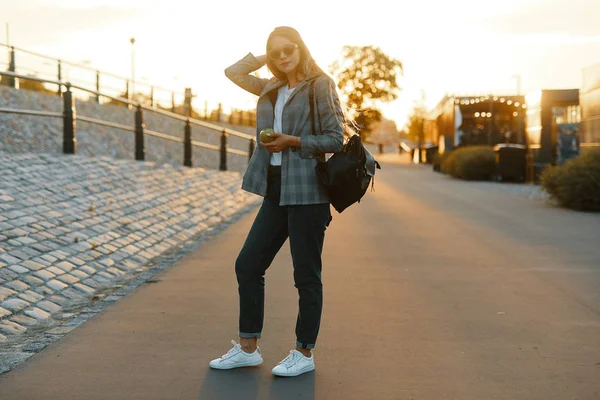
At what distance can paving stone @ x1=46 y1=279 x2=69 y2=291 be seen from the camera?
675cm

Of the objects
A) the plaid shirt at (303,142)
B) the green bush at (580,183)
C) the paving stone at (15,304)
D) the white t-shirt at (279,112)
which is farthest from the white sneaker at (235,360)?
the green bush at (580,183)

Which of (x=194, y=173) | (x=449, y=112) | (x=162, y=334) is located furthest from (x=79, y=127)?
(x=449, y=112)

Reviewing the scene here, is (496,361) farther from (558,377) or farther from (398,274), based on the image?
(398,274)

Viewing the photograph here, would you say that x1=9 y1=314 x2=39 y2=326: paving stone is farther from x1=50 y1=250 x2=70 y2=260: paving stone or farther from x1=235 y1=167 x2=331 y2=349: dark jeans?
x1=50 y1=250 x2=70 y2=260: paving stone

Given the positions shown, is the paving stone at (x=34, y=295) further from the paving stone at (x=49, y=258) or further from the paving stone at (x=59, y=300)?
the paving stone at (x=49, y=258)

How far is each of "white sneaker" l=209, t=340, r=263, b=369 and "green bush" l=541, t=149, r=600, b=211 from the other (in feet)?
39.8

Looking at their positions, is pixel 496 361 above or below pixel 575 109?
below

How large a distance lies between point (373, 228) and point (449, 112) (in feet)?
135

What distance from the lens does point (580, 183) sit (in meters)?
15.9

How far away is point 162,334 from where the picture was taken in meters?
5.47

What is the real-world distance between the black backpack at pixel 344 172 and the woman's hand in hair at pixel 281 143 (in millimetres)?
151

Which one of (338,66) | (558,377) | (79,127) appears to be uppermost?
(338,66)

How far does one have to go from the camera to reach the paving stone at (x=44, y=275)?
22.8 ft

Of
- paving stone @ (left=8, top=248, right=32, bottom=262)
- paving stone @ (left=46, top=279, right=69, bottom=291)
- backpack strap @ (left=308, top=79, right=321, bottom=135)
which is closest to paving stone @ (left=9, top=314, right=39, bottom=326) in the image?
paving stone @ (left=46, top=279, right=69, bottom=291)
